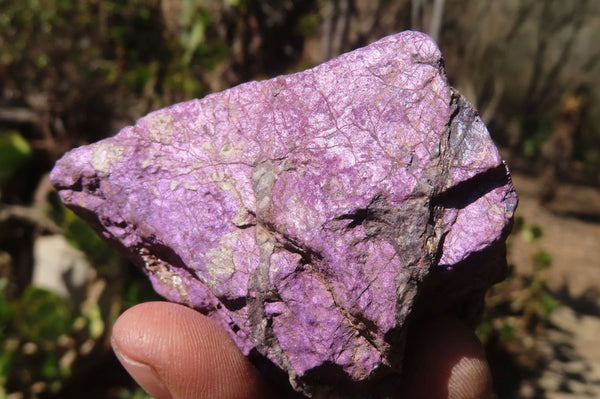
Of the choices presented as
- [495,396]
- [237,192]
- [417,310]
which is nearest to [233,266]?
[237,192]

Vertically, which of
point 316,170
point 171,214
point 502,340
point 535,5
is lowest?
point 502,340

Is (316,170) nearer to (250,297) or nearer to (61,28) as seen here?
(250,297)

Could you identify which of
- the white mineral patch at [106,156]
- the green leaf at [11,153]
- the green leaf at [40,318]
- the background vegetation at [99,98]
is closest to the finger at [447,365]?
the white mineral patch at [106,156]

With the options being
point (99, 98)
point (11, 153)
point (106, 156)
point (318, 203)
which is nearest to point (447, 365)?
Result: point (318, 203)

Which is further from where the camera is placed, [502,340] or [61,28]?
[61,28]

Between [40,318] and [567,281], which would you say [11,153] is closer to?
[40,318]

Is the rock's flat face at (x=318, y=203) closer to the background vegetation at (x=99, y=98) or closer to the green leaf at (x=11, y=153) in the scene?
the background vegetation at (x=99, y=98)

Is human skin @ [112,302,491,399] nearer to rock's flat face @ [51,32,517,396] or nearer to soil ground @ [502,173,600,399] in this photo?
rock's flat face @ [51,32,517,396]

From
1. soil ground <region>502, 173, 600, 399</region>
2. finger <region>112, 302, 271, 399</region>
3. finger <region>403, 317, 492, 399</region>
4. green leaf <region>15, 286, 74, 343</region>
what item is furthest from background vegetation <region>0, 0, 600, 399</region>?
finger <region>403, 317, 492, 399</region>
